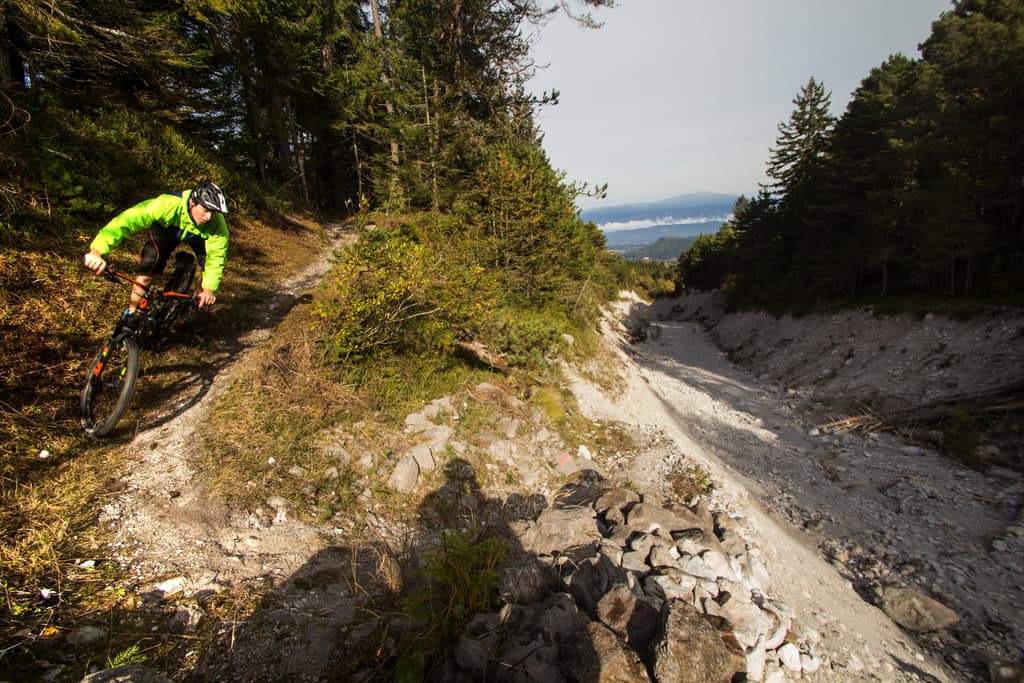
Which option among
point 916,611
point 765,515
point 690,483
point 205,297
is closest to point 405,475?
point 205,297

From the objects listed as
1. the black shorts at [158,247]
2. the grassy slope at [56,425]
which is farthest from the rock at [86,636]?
the black shorts at [158,247]

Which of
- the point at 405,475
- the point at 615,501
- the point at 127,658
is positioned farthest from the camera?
the point at 615,501

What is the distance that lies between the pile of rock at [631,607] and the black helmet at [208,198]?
5523mm

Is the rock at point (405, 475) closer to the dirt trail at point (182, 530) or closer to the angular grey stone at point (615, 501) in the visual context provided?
the dirt trail at point (182, 530)

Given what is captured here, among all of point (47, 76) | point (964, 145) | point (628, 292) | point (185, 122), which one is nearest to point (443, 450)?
point (47, 76)

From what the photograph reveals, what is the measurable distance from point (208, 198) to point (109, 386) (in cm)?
265

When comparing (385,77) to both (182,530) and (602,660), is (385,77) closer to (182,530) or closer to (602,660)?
(182,530)

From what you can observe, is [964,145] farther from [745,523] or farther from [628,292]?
[628,292]

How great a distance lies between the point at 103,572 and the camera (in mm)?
2973

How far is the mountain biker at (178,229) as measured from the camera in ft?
14.7

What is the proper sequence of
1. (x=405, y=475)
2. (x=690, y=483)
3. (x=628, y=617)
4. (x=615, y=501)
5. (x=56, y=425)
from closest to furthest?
1. (x=628, y=617)
2. (x=56, y=425)
3. (x=405, y=475)
4. (x=615, y=501)
5. (x=690, y=483)

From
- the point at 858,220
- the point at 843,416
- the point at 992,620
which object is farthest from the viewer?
the point at 858,220

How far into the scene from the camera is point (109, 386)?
15.0ft

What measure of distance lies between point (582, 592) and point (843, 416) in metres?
16.3
